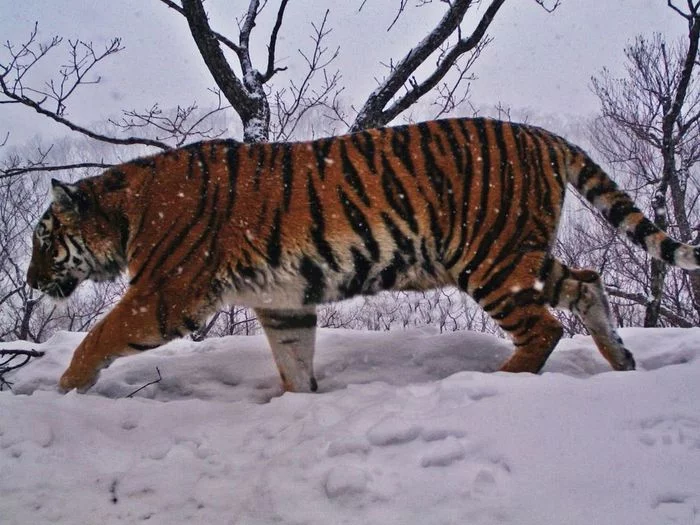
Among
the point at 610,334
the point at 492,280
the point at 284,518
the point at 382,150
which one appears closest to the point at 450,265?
the point at 492,280

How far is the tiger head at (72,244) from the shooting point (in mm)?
3633

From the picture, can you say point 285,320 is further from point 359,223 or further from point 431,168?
point 431,168

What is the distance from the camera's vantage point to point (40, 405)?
2.81 metres

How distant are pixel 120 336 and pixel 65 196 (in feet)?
3.38

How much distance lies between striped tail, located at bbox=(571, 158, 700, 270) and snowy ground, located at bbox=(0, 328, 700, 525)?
80 cm

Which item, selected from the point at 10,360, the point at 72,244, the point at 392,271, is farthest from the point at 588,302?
the point at 10,360

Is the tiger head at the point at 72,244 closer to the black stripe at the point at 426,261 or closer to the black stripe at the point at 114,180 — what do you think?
the black stripe at the point at 114,180

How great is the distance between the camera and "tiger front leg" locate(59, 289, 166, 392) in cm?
326

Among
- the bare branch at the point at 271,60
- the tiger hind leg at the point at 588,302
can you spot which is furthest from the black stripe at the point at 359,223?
the bare branch at the point at 271,60

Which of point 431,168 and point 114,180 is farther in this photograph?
point 114,180

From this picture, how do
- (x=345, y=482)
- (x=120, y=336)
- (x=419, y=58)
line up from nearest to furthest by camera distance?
(x=345, y=482) < (x=120, y=336) < (x=419, y=58)

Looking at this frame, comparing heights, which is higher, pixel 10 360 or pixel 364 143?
pixel 364 143

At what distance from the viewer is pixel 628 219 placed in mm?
3459

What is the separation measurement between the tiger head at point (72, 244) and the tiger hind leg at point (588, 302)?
111 inches
